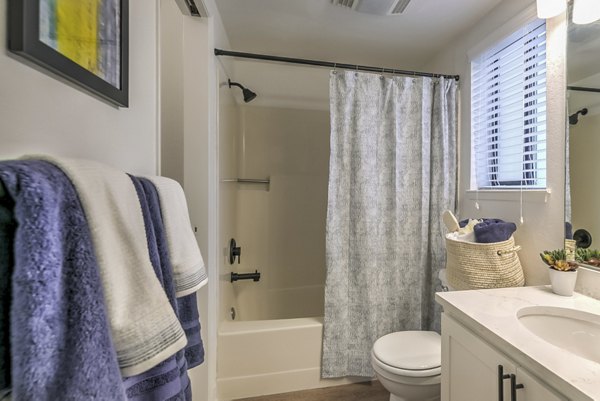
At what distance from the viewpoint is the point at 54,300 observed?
0.32 m

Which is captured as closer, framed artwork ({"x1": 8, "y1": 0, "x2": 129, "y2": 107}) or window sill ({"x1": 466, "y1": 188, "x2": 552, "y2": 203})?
framed artwork ({"x1": 8, "y1": 0, "x2": 129, "y2": 107})

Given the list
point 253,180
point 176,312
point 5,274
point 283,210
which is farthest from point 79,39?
point 283,210

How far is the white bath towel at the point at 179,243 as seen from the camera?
0.68 m

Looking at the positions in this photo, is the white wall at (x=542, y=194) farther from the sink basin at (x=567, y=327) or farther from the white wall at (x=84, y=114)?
the white wall at (x=84, y=114)

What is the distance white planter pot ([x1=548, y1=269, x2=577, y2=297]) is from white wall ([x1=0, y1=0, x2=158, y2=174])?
1.55 metres

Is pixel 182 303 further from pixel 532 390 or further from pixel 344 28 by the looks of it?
pixel 344 28

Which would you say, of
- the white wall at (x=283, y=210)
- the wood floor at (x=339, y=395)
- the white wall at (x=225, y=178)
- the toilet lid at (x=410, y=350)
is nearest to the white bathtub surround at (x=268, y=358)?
the wood floor at (x=339, y=395)

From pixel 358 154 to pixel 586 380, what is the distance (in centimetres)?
133

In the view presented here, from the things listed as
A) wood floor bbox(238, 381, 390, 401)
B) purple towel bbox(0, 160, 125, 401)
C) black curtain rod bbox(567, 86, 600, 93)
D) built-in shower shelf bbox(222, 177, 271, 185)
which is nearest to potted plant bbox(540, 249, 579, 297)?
black curtain rod bbox(567, 86, 600, 93)

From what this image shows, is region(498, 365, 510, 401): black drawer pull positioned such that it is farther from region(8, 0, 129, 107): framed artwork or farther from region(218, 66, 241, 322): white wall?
region(218, 66, 241, 322): white wall

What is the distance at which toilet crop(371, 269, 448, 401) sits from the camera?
1.26 meters

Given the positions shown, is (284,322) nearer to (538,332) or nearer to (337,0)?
(538,332)

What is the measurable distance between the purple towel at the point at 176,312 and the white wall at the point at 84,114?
0.13 m

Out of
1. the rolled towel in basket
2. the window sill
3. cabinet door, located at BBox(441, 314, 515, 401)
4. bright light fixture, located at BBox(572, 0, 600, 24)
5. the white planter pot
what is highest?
bright light fixture, located at BBox(572, 0, 600, 24)
